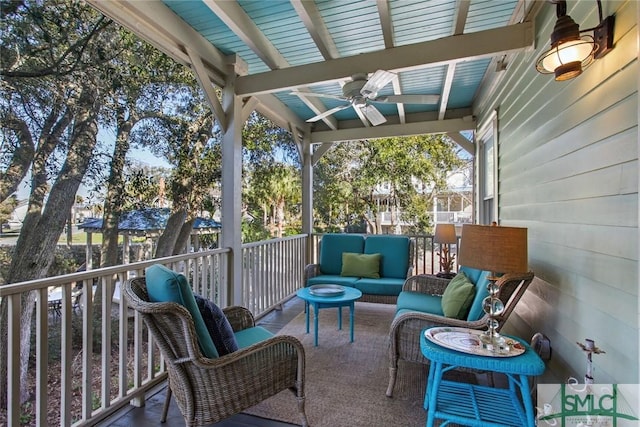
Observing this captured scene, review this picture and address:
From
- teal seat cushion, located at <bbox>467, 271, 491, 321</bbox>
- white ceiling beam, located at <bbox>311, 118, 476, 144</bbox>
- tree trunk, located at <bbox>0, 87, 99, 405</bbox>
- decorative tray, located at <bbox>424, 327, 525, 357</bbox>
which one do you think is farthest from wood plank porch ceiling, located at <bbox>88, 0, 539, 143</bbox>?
decorative tray, located at <bbox>424, 327, 525, 357</bbox>

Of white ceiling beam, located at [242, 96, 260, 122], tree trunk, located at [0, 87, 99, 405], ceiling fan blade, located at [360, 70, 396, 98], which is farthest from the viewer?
white ceiling beam, located at [242, 96, 260, 122]

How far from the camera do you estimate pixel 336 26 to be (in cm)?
276

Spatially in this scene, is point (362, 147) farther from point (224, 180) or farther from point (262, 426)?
point (262, 426)

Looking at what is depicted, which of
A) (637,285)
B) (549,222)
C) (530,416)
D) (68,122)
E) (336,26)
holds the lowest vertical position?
(530,416)

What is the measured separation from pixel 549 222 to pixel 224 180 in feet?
9.34

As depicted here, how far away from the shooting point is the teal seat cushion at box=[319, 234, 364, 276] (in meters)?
4.54

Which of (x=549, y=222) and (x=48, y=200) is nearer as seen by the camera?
(x=549, y=222)

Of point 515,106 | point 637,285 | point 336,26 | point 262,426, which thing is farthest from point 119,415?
point 515,106

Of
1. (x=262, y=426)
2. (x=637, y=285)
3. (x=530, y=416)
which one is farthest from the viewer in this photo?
(x=262, y=426)

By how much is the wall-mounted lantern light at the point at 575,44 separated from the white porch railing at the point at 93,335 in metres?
2.81

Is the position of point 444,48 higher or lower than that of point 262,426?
higher

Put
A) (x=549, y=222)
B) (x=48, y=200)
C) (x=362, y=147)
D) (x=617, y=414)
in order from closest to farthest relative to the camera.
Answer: (x=617, y=414) → (x=549, y=222) → (x=48, y=200) → (x=362, y=147)

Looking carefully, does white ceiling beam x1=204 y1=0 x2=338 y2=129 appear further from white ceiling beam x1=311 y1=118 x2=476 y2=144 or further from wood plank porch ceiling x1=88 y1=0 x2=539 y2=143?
white ceiling beam x1=311 y1=118 x2=476 y2=144

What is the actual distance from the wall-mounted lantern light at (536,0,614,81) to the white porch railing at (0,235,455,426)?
110 inches
